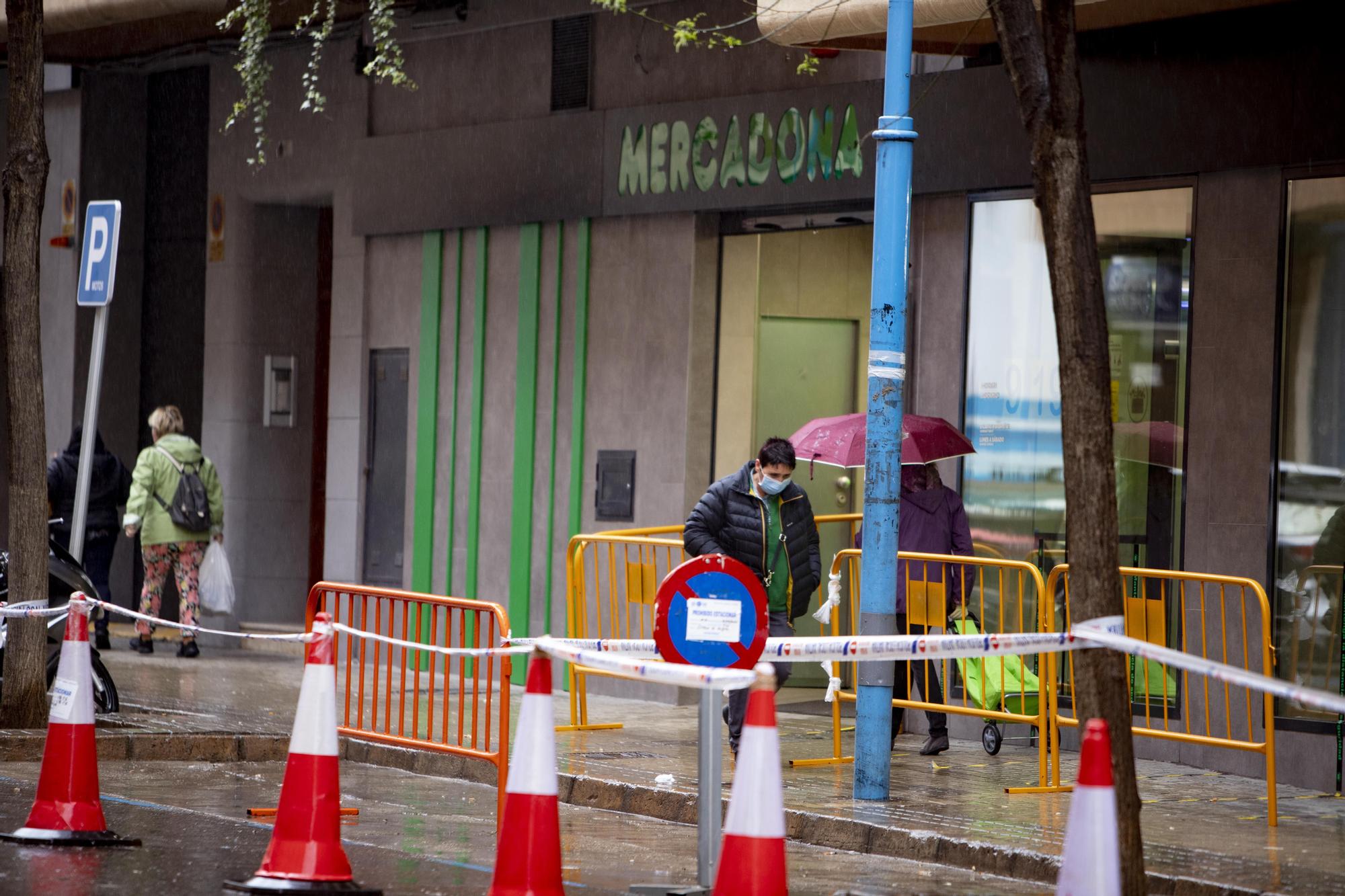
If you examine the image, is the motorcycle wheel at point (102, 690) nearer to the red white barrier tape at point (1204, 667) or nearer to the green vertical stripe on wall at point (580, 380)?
the green vertical stripe on wall at point (580, 380)

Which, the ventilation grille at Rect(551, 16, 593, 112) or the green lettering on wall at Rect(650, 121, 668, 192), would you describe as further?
the ventilation grille at Rect(551, 16, 593, 112)

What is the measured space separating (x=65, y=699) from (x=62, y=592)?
3819 mm

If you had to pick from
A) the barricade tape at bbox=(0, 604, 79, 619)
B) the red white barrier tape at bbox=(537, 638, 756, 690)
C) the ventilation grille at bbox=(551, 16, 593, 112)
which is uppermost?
the ventilation grille at bbox=(551, 16, 593, 112)

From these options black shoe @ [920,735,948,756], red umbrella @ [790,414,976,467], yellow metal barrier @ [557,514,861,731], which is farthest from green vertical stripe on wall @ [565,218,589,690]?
black shoe @ [920,735,948,756]

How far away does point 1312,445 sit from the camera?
10.5 metres

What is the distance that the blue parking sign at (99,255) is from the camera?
12.2 meters

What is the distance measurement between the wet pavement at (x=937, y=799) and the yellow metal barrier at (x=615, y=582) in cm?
38

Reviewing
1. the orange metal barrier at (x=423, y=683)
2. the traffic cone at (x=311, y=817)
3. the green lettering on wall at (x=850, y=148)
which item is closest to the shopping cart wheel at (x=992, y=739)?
the orange metal barrier at (x=423, y=683)

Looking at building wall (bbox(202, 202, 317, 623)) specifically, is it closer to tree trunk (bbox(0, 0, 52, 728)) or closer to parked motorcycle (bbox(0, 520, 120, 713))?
parked motorcycle (bbox(0, 520, 120, 713))

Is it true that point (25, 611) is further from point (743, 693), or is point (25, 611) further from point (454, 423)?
point (454, 423)

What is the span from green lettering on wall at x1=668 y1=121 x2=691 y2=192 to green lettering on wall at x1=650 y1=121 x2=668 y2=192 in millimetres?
41

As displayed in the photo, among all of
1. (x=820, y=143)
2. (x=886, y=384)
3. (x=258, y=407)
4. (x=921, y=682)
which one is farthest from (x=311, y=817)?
(x=258, y=407)

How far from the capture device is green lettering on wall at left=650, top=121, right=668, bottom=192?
13.6m

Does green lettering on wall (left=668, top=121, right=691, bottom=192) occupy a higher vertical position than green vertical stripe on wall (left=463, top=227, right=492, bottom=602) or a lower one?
higher
